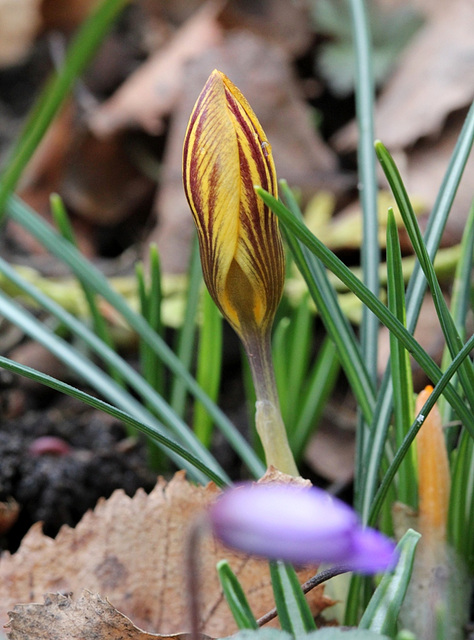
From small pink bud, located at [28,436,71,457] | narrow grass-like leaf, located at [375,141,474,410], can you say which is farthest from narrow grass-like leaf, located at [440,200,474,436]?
small pink bud, located at [28,436,71,457]

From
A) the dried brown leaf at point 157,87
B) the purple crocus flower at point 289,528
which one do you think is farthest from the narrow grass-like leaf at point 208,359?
the dried brown leaf at point 157,87

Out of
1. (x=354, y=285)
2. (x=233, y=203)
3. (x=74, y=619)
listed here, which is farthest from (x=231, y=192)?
(x=74, y=619)

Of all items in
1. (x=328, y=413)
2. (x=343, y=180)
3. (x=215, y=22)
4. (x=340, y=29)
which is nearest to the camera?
(x=328, y=413)

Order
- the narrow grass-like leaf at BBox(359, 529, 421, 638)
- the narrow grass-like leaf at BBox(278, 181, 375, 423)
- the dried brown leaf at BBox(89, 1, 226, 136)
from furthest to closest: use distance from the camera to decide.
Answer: the dried brown leaf at BBox(89, 1, 226, 136), the narrow grass-like leaf at BBox(278, 181, 375, 423), the narrow grass-like leaf at BBox(359, 529, 421, 638)

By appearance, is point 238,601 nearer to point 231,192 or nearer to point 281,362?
point 231,192

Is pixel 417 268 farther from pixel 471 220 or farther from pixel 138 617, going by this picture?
pixel 138 617

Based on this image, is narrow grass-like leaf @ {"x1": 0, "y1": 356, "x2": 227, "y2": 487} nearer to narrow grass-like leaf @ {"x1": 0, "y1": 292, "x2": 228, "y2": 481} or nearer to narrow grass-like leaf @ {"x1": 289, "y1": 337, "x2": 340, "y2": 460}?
narrow grass-like leaf @ {"x1": 0, "y1": 292, "x2": 228, "y2": 481}

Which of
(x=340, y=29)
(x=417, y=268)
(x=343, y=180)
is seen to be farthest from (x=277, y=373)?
(x=340, y=29)
